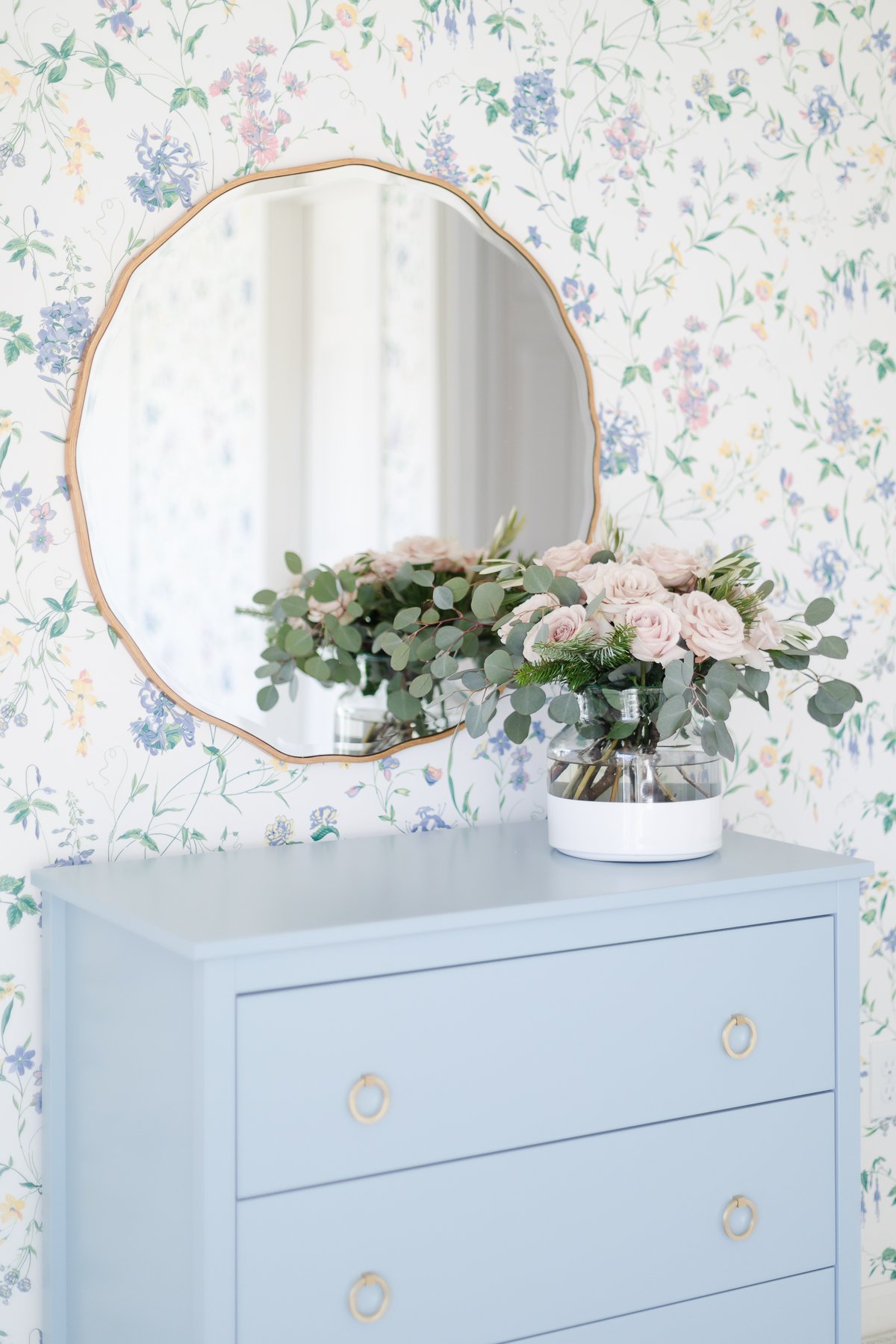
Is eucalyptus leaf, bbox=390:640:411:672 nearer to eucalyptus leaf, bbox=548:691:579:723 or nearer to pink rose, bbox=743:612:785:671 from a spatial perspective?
eucalyptus leaf, bbox=548:691:579:723

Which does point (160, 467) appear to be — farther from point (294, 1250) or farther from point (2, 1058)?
point (294, 1250)

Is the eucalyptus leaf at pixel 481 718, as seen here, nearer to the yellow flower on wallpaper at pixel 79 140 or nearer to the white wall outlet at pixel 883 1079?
the yellow flower on wallpaper at pixel 79 140

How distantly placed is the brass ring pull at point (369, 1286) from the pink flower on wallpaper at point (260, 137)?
127cm

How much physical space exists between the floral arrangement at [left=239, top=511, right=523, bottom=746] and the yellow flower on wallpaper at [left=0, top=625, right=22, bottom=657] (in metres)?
0.27

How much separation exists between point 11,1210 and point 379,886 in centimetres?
59

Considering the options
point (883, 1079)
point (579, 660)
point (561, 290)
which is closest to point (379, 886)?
point (579, 660)

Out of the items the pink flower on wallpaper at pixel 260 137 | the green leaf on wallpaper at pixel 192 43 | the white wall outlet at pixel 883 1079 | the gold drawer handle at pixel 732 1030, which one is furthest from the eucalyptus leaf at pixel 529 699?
the white wall outlet at pixel 883 1079

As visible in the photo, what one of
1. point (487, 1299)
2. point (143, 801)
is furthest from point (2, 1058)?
point (487, 1299)

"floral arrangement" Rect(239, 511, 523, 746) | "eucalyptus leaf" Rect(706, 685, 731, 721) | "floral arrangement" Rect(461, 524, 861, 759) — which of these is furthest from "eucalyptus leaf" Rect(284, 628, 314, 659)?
"eucalyptus leaf" Rect(706, 685, 731, 721)

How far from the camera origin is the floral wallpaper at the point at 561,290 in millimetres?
1484

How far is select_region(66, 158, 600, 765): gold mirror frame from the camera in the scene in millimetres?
1486

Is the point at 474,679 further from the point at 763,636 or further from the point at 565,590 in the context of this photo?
the point at 763,636

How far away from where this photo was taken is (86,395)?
1487mm

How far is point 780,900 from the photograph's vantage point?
1462 mm
